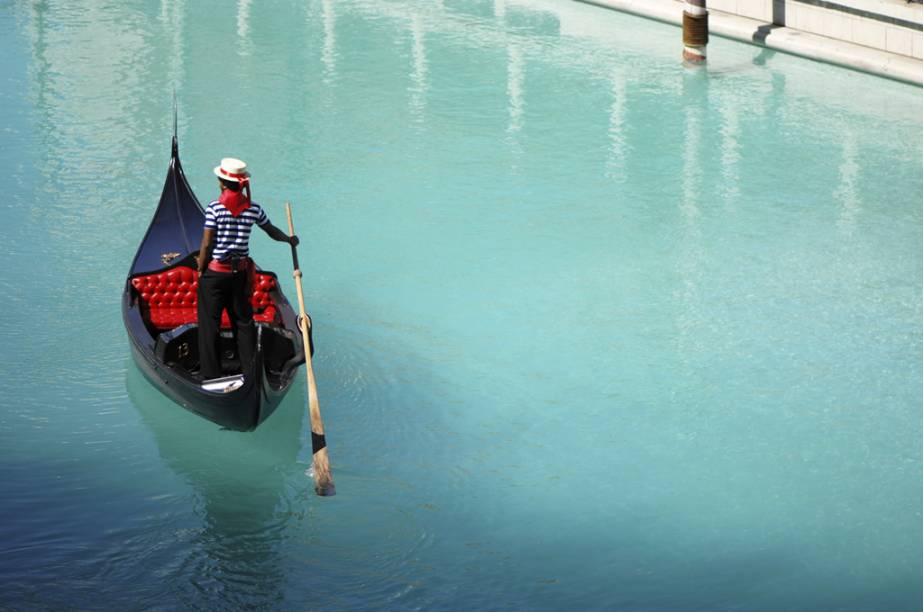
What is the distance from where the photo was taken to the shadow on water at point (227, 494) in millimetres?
4793

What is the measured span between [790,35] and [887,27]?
0.87m

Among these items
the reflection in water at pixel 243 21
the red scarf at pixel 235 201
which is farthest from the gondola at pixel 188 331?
the reflection in water at pixel 243 21

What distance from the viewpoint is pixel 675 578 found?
4871mm

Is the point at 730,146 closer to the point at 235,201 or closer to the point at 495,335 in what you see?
the point at 495,335

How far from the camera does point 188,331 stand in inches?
228

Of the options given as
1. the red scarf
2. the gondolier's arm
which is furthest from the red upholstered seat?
the red scarf

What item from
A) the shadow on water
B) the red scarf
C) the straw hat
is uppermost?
the straw hat

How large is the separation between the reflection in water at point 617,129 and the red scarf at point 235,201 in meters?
4.02

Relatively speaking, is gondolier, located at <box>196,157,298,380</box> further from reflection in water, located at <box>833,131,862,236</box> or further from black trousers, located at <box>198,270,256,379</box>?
reflection in water, located at <box>833,131,862,236</box>

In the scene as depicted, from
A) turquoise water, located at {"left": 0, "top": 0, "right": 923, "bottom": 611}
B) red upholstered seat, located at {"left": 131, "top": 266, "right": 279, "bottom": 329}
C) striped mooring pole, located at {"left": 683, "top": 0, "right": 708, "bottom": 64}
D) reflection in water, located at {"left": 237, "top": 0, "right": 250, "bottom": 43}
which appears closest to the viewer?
turquoise water, located at {"left": 0, "top": 0, "right": 923, "bottom": 611}

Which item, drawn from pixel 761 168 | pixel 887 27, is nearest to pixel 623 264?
pixel 761 168

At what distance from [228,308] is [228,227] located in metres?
0.36

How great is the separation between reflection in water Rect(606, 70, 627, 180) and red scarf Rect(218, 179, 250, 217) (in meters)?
4.02

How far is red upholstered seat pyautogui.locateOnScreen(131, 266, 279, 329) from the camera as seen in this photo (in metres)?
6.20
